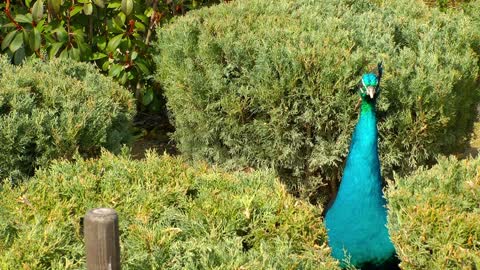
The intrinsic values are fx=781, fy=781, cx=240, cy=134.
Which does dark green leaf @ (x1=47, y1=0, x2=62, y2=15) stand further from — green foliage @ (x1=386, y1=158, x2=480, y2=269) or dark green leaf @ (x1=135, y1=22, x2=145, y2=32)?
green foliage @ (x1=386, y1=158, x2=480, y2=269)

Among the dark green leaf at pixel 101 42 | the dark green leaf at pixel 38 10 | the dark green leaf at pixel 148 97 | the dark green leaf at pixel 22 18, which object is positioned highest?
the dark green leaf at pixel 38 10

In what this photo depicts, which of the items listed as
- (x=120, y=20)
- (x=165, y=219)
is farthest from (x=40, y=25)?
(x=165, y=219)

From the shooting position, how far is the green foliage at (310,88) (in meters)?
5.00

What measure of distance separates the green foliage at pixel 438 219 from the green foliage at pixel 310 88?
4.53 feet

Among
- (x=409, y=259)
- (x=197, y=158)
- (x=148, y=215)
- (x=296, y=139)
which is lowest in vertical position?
(x=197, y=158)

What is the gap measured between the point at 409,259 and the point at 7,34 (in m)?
4.27

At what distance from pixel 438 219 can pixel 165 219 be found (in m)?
1.13

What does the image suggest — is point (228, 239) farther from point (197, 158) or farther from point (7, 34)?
point (7, 34)

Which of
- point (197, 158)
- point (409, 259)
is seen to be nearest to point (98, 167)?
point (409, 259)

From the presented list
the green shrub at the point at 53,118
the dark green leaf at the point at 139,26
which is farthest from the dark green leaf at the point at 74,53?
the green shrub at the point at 53,118

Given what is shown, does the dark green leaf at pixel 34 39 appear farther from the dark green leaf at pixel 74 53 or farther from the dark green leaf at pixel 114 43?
the dark green leaf at pixel 114 43

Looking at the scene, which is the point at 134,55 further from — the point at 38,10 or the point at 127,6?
the point at 38,10

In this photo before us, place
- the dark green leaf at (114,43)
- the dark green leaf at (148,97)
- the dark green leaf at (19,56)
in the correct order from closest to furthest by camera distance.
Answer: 1. the dark green leaf at (19,56)
2. the dark green leaf at (114,43)
3. the dark green leaf at (148,97)

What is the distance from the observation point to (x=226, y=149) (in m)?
5.42
